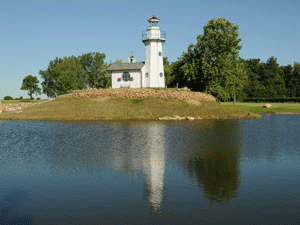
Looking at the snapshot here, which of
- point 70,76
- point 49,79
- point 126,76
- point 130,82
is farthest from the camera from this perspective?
point 49,79

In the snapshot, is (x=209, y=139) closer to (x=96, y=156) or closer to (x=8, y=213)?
(x=96, y=156)

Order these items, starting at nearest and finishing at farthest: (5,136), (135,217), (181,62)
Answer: (135,217)
(5,136)
(181,62)

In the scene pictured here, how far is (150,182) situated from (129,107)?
50.3m

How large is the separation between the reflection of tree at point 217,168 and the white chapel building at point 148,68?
51.9m

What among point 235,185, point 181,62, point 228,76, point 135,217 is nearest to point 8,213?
point 135,217

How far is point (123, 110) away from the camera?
6638cm

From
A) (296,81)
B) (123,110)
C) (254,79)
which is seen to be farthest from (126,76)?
(296,81)

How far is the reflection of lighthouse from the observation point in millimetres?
15320

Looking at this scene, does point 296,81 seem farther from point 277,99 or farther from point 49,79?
point 49,79

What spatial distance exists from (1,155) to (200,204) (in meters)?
19.1

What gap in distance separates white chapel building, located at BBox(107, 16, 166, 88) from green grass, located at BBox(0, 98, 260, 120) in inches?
529

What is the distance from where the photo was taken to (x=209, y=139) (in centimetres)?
3447

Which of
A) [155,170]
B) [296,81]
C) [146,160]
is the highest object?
[296,81]

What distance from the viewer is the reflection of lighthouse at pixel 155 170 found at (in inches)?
603
